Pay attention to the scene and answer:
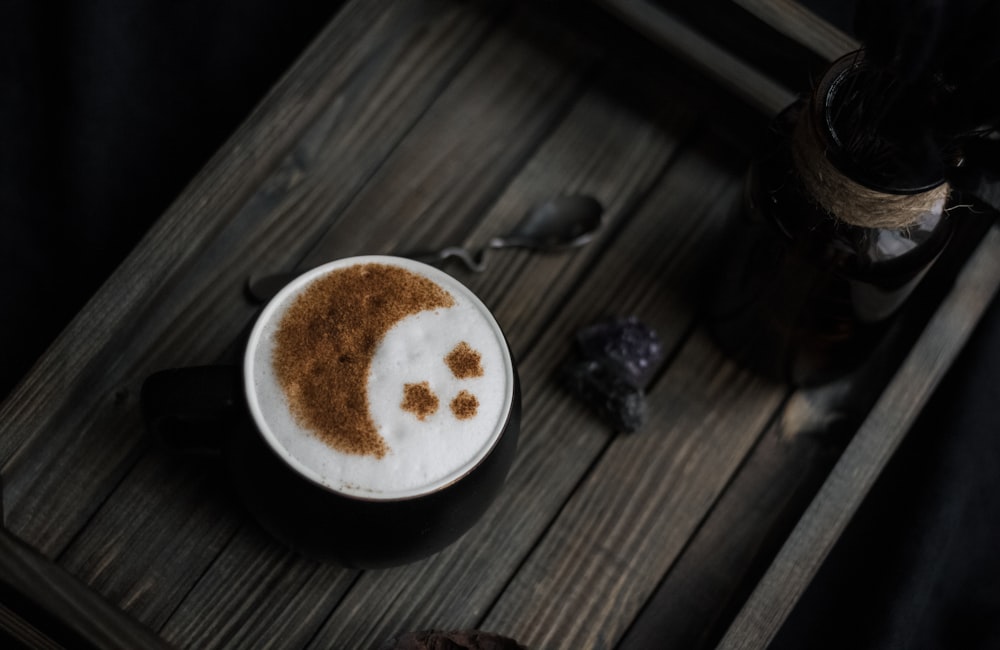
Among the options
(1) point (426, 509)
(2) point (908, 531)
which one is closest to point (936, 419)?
(2) point (908, 531)

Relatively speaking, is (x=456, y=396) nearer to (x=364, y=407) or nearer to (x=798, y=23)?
(x=364, y=407)

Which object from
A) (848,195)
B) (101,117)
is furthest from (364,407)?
(101,117)

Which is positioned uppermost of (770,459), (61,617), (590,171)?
(590,171)

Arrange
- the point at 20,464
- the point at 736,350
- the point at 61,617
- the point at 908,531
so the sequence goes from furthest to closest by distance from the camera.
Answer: the point at 908,531 → the point at 736,350 → the point at 20,464 → the point at 61,617

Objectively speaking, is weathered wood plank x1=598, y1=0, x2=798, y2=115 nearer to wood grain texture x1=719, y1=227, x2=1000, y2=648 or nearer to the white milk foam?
wood grain texture x1=719, y1=227, x2=1000, y2=648

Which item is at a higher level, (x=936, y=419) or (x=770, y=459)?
(x=936, y=419)

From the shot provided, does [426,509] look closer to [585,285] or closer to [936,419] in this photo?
[585,285]

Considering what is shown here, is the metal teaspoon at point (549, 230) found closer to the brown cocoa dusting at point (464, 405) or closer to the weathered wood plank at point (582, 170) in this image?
the weathered wood plank at point (582, 170)
